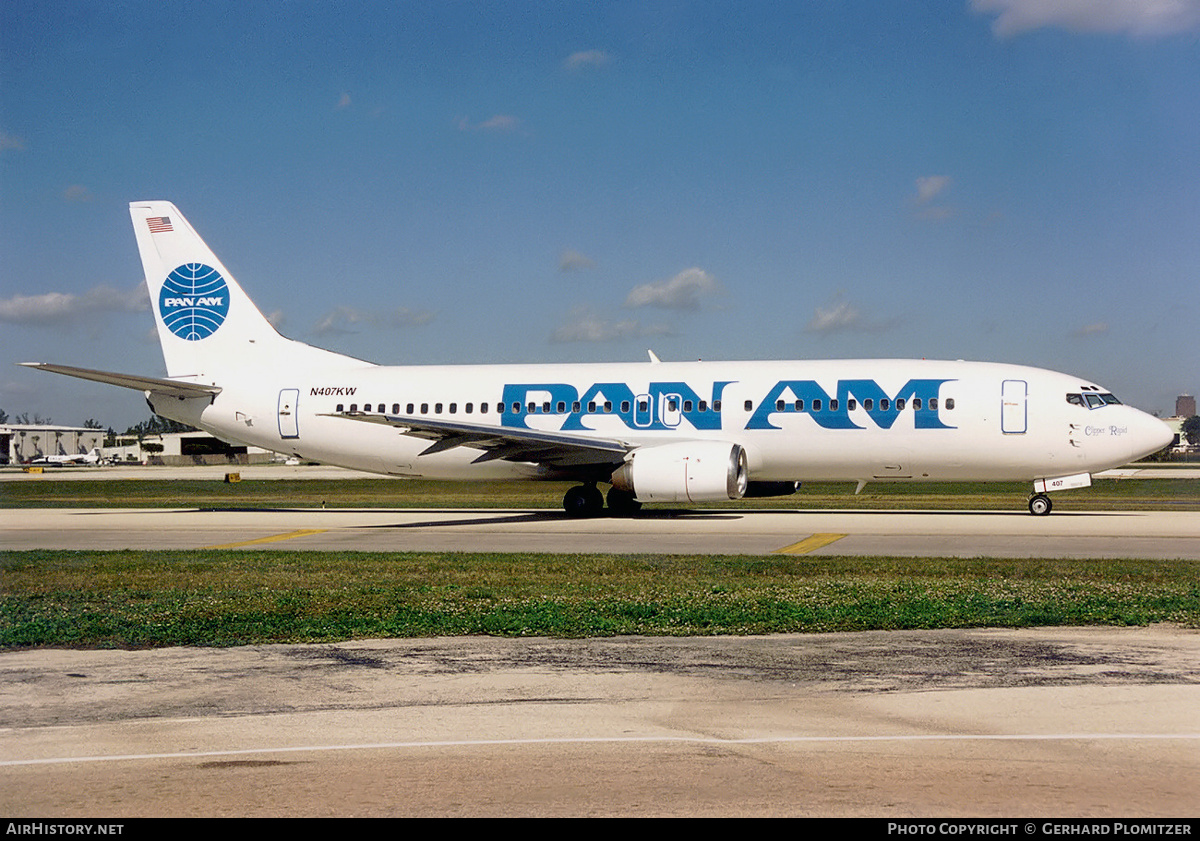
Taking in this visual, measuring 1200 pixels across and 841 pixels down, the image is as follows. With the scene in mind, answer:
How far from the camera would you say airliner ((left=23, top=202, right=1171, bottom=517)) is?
2716 centimetres

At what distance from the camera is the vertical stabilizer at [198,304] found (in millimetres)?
33094

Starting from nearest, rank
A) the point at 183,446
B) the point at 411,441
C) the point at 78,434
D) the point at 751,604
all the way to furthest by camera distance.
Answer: the point at 751,604, the point at 411,441, the point at 183,446, the point at 78,434

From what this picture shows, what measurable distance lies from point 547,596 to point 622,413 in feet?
49.7

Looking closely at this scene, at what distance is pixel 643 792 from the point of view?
6.27 meters

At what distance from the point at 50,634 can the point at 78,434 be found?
160777mm

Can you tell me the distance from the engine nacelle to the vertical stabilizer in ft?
40.2

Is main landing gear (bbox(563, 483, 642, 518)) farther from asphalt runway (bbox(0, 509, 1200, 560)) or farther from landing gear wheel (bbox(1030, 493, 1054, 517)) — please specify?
landing gear wheel (bbox(1030, 493, 1054, 517))

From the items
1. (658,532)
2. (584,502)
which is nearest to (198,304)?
(584,502)

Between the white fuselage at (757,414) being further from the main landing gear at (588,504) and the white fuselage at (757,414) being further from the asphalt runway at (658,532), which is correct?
the asphalt runway at (658,532)

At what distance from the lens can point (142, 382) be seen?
104 ft

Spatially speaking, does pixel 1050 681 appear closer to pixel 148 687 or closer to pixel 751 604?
pixel 751 604

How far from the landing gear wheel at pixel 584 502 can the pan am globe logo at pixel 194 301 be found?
11.5 meters

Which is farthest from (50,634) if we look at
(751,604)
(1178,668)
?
(1178,668)

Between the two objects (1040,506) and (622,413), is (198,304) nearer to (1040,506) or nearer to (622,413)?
(622,413)
